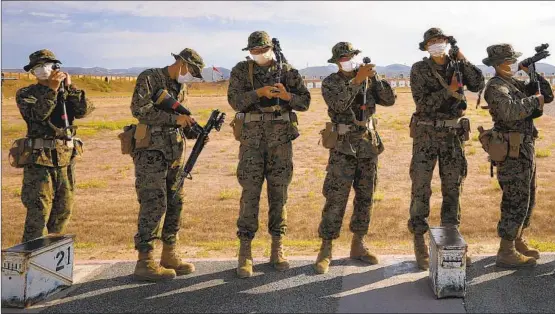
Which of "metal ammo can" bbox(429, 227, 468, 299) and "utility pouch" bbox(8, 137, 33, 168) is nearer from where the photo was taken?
"metal ammo can" bbox(429, 227, 468, 299)

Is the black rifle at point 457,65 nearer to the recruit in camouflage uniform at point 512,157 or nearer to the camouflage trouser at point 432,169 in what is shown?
the recruit in camouflage uniform at point 512,157

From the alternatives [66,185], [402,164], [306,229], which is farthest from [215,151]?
[66,185]

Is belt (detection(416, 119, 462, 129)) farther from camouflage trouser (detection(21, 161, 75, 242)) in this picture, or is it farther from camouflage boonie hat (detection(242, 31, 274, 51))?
camouflage trouser (detection(21, 161, 75, 242))

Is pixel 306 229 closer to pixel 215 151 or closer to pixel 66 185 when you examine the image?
pixel 66 185

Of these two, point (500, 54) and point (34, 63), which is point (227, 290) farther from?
point (500, 54)

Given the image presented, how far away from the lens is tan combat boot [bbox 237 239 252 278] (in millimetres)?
5738

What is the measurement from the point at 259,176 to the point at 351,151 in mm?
1071

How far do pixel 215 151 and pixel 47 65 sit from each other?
571 inches

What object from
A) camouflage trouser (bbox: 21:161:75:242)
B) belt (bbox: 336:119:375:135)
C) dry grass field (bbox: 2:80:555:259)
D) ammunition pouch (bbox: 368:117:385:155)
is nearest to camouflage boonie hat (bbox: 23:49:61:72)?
camouflage trouser (bbox: 21:161:75:242)

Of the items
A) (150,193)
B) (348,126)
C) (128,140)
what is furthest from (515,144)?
(128,140)

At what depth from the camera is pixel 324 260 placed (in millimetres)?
5891

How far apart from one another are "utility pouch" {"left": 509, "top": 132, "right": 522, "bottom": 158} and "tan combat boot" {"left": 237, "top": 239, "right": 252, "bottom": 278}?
306 cm

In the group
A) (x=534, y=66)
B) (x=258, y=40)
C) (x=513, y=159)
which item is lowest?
(x=513, y=159)

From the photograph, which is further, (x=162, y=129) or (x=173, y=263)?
(x=173, y=263)
